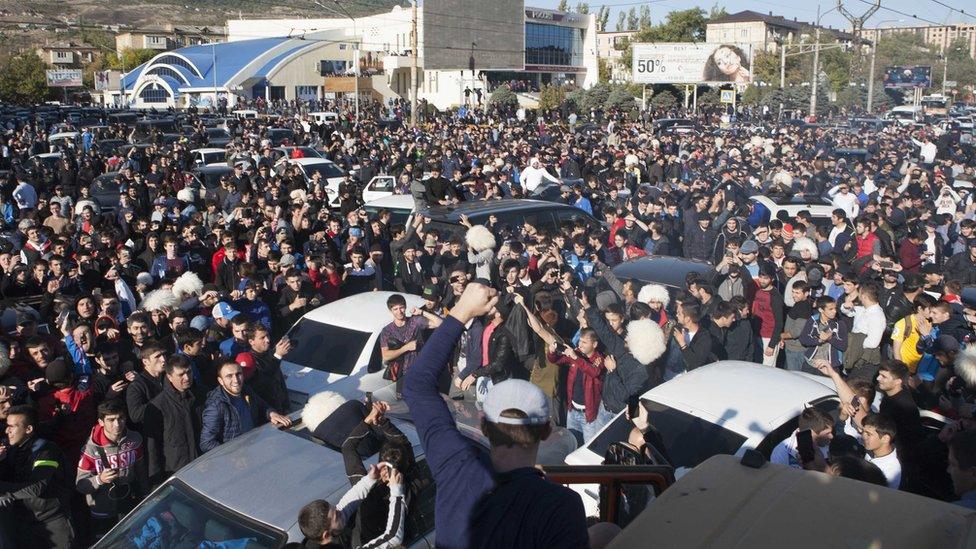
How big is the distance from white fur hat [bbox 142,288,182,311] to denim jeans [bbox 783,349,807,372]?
19.2 ft

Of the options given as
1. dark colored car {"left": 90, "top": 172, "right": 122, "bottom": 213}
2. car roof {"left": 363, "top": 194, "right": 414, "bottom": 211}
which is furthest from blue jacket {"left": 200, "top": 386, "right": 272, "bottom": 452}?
dark colored car {"left": 90, "top": 172, "right": 122, "bottom": 213}

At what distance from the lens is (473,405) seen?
23.4 feet

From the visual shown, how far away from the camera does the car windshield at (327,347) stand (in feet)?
25.9

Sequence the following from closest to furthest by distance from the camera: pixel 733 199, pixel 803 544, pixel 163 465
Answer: pixel 803 544 < pixel 163 465 < pixel 733 199

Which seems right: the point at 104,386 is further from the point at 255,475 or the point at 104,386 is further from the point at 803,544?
the point at 803,544

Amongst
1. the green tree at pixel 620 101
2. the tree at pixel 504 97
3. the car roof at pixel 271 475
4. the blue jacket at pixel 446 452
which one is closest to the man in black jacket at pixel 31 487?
the car roof at pixel 271 475

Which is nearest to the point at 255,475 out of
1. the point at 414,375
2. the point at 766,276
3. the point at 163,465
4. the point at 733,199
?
the point at 163,465

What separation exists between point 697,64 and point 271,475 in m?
56.8

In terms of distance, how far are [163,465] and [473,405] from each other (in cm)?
239

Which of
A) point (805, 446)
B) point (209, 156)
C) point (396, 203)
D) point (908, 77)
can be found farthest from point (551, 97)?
point (805, 446)

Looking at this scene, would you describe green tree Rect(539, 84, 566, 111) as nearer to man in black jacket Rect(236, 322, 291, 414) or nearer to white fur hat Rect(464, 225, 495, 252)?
white fur hat Rect(464, 225, 495, 252)

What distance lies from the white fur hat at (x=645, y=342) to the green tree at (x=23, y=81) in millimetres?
86594

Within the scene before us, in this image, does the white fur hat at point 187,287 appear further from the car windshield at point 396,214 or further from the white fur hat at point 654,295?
the car windshield at point 396,214

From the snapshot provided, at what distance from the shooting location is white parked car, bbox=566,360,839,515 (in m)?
5.68
